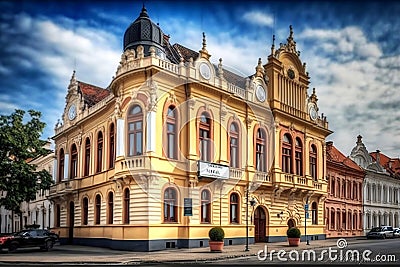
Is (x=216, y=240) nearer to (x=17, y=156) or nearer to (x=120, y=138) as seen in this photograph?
(x=120, y=138)

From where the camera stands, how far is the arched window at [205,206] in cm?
3309

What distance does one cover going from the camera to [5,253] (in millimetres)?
30359

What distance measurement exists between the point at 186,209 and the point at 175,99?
745 cm

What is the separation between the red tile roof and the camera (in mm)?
43531

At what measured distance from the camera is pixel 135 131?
104ft

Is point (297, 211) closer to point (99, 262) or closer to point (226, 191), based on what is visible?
point (226, 191)

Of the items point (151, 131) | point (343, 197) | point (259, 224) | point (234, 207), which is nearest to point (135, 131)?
point (151, 131)

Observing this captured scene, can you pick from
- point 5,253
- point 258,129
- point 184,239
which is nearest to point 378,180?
point 258,129

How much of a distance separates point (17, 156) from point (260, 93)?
1925 centimetres

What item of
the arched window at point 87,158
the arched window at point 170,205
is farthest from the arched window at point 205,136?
the arched window at point 87,158

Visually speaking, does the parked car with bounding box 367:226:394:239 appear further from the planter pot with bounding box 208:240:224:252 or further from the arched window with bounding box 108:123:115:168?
the arched window with bounding box 108:123:115:168

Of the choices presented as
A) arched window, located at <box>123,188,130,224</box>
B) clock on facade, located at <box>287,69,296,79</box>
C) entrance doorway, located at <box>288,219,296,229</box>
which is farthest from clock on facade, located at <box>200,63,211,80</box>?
entrance doorway, located at <box>288,219,296,229</box>

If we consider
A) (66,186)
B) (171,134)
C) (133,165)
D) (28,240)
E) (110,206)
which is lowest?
(28,240)

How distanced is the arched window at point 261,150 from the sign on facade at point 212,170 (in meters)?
5.09
